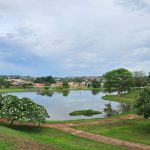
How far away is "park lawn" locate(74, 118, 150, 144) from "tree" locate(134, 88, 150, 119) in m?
2.08

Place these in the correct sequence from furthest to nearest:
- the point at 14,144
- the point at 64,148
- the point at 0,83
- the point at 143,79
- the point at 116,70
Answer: the point at 0,83
the point at 143,79
the point at 116,70
the point at 64,148
the point at 14,144

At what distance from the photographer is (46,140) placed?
2764 cm

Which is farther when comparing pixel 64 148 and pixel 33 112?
pixel 33 112

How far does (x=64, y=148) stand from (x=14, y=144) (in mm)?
4230

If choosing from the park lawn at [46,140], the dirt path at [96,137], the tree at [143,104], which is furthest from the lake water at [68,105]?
the park lawn at [46,140]

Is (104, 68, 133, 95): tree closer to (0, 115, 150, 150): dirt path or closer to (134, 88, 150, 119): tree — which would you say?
(0, 115, 150, 150): dirt path

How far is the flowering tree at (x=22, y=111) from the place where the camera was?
33.8 m

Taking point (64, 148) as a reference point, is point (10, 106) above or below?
above

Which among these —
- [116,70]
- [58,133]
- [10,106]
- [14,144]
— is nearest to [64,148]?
[14,144]

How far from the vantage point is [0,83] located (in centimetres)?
17512

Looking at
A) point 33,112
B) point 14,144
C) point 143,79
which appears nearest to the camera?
point 14,144

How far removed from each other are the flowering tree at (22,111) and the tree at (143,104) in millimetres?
11030

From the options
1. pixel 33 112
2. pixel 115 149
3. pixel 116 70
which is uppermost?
pixel 116 70

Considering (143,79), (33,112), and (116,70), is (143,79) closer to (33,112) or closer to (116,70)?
(116,70)
